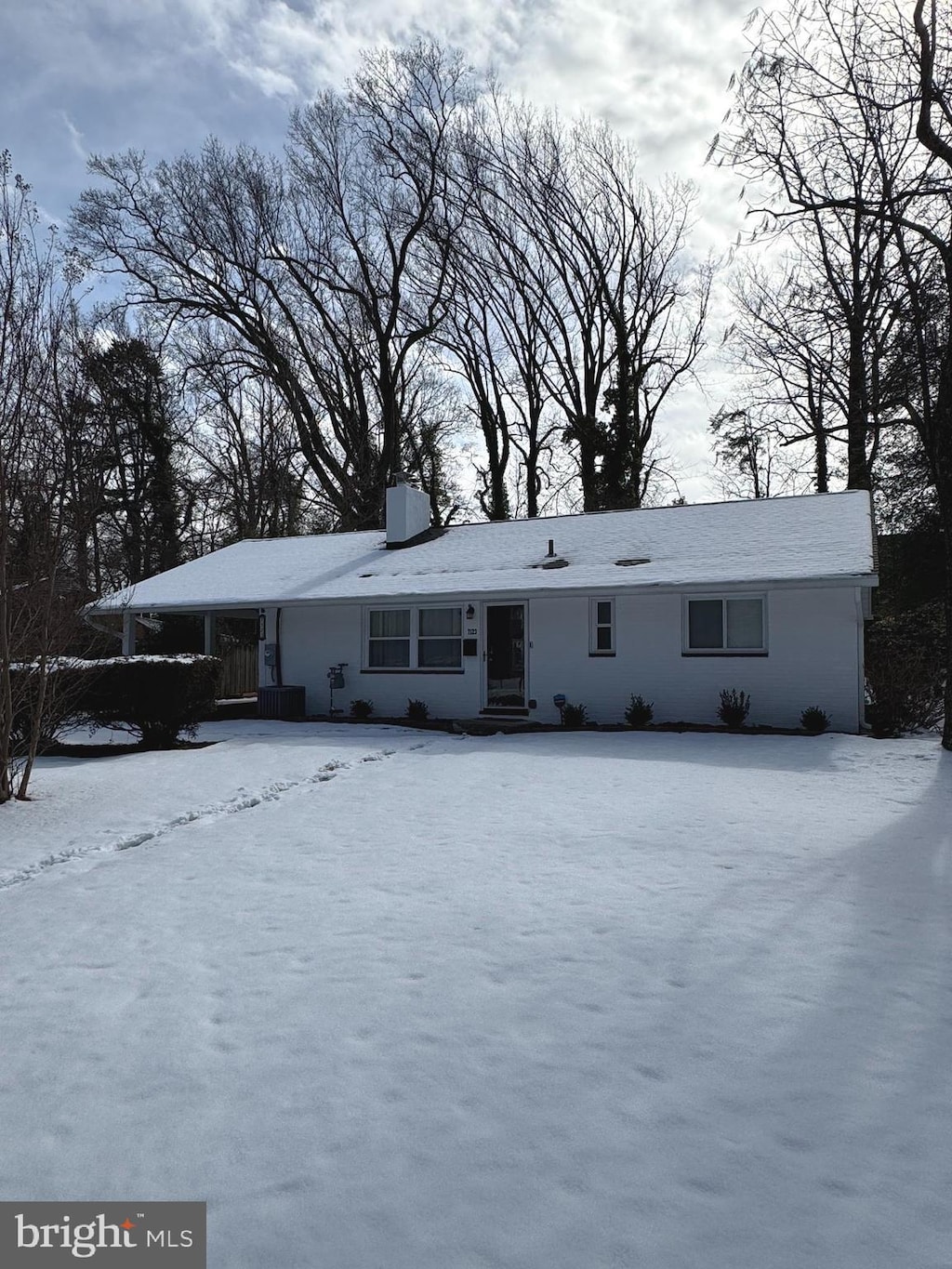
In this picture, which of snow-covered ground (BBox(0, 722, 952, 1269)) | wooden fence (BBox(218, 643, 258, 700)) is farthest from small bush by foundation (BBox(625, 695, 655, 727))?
wooden fence (BBox(218, 643, 258, 700))

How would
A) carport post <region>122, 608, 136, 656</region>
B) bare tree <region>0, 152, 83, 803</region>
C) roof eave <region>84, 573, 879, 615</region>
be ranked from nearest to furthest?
bare tree <region>0, 152, 83, 803</region>, roof eave <region>84, 573, 879, 615</region>, carport post <region>122, 608, 136, 656</region>

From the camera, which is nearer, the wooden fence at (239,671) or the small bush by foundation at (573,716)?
the small bush by foundation at (573,716)

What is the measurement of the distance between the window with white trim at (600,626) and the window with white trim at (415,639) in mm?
2691

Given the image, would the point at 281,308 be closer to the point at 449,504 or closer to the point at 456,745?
the point at 449,504

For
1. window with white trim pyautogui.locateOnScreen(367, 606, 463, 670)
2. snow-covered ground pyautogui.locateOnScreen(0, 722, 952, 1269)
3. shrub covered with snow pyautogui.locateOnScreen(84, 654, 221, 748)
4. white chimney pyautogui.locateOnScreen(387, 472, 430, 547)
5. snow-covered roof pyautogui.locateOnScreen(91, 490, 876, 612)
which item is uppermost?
white chimney pyautogui.locateOnScreen(387, 472, 430, 547)

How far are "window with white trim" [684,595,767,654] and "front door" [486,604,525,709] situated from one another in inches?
128

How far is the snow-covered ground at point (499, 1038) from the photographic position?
245cm

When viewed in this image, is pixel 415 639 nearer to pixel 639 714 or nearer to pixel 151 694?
pixel 639 714

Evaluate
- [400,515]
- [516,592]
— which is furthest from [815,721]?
[400,515]

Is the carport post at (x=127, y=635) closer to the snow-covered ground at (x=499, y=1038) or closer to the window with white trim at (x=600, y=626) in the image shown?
the window with white trim at (x=600, y=626)

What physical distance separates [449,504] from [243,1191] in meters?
31.6

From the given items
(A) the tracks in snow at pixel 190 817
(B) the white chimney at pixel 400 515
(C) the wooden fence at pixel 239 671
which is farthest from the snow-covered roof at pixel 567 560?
(A) the tracks in snow at pixel 190 817

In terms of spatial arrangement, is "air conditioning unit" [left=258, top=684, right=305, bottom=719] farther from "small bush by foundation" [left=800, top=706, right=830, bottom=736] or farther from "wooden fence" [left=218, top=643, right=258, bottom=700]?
"small bush by foundation" [left=800, top=706, right=830, bottom=736]

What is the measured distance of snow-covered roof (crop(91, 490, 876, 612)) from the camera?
14039 millimetres
